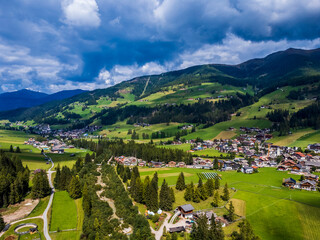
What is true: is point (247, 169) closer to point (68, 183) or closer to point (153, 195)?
point (153, 195)

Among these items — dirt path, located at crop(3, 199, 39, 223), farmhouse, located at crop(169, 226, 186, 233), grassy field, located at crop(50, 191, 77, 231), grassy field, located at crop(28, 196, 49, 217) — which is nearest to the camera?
farmhouse, located at crop(169, 226, 186, 233)

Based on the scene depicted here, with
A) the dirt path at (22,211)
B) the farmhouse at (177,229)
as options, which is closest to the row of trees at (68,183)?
the dirt path at (22,211)

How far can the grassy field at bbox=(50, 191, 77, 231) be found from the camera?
5188cm

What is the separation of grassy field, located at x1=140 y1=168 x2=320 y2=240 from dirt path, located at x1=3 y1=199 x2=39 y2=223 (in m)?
44.3

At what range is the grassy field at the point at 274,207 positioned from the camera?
43250 millimetres

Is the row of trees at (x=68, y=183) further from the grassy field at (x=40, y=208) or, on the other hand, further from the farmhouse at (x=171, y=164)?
the farmhouse at (x=171, y=164)

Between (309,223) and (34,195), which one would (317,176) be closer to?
(309,223)

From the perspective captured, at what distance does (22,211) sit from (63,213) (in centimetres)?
1221

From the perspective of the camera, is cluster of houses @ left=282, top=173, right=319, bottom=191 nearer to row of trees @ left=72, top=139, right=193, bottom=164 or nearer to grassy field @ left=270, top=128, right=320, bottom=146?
row of trees @ left=72, top=139, right=193, bottom=164

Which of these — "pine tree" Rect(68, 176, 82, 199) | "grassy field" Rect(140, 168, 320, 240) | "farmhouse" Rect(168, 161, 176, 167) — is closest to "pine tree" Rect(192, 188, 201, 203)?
"grassy field" Rect(140, 168, 320, 240)

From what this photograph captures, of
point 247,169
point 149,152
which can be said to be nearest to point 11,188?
point 149,152

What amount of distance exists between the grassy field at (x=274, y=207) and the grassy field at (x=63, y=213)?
30.6 metres

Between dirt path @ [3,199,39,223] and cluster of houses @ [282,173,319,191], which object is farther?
cluster of houses @ [282,173,319,191]

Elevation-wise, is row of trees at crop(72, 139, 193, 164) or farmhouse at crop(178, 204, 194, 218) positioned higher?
row of trees at crop(72, 139, 193, 164)
